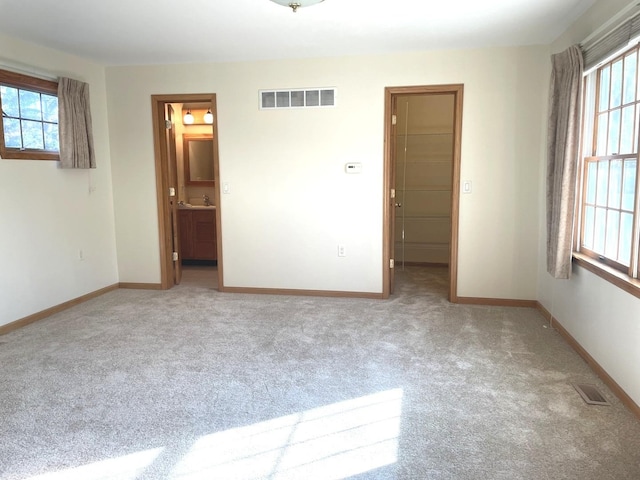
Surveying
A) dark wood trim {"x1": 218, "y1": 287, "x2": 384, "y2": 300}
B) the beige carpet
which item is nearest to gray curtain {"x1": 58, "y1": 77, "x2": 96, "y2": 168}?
the beige carpet

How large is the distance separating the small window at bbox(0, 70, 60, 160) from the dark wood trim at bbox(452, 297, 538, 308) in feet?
13.3

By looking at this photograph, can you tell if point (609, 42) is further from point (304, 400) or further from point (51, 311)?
point (51, 311)

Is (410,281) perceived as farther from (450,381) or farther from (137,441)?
(137,441)

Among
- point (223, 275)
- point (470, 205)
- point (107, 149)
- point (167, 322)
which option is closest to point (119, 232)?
point (107, 149)

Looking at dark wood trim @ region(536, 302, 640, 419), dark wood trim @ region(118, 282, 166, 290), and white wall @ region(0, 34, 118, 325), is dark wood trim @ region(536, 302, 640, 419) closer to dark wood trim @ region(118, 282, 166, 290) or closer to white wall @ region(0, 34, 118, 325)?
dark wood trim @ region(118, 282, 166, 290)

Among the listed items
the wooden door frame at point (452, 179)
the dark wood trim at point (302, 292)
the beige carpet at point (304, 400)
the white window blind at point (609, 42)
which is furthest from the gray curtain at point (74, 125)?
the white window blind at point (609, 42)

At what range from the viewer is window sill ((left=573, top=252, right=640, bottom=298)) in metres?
2.47

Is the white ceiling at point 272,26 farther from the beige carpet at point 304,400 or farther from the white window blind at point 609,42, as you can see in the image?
the beige carpet at point 304,400

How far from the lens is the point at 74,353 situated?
10.8 feet

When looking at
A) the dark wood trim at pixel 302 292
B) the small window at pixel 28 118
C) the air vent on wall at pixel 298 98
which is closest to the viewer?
the small window at pixel 28 118

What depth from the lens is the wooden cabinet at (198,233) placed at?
6.14 m

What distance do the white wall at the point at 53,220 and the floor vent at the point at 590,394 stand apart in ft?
13.7

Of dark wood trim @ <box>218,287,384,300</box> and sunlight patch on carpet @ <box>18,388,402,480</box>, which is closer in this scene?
sunlight patch on carpet @ <box>18,388,402,480</box>

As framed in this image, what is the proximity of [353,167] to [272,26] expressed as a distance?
5.01ft
